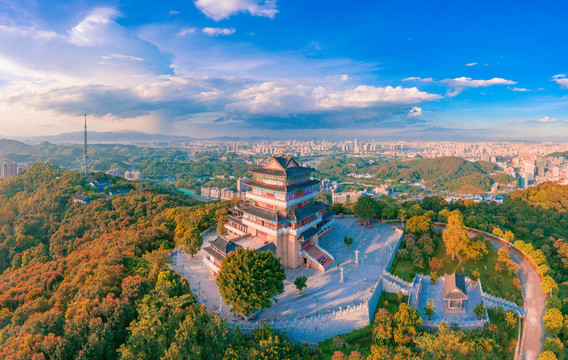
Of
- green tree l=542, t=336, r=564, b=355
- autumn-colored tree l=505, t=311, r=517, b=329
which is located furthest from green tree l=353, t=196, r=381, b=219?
green tree l=542, t=336, r=564, b=355

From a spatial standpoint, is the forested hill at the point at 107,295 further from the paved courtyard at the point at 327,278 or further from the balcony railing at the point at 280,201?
the balcony railing at the point at 280,201

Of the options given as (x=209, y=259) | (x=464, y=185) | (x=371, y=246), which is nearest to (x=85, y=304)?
(x=209, y=259)

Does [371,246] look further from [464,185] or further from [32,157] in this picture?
[32,157]

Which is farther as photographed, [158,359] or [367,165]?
[367,165]

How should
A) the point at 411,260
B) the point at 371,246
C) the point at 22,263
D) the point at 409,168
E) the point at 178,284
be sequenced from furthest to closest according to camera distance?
1. the point at 409,168
2. the point at 22,263
3. the point at 371,246
4. the point at 411,260
5. the point at 178,284

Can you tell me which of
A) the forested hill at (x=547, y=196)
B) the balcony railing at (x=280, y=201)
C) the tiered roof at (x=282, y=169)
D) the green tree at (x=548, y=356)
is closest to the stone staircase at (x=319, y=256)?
the balcony railing at (x=280, y=201)

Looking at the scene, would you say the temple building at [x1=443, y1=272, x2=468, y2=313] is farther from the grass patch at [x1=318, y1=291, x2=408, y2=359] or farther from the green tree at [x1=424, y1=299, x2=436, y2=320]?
the grass patch at [x1=318, y1=291, x2=408, y2=359]
